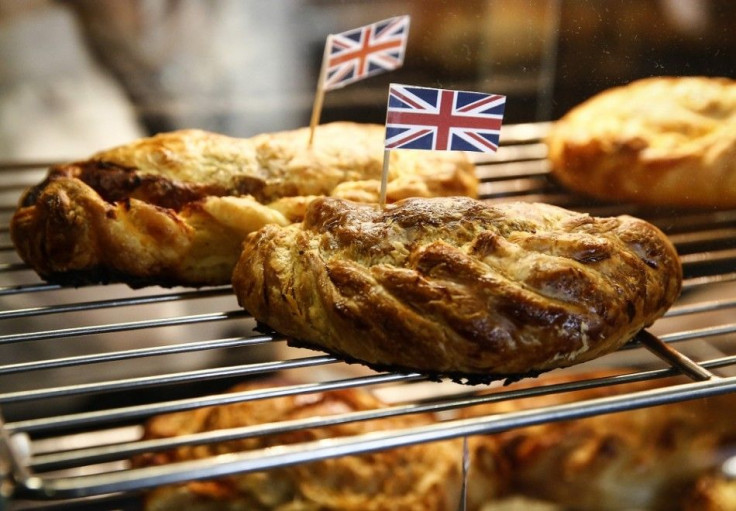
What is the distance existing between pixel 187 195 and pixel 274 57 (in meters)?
0.71

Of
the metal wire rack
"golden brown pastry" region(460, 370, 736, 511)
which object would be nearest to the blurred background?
the metal wire rack

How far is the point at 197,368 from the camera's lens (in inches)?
97.7

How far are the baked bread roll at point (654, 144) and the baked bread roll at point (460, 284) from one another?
68cm

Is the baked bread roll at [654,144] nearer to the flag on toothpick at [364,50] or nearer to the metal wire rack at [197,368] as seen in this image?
the metal wire rack at [197,368]

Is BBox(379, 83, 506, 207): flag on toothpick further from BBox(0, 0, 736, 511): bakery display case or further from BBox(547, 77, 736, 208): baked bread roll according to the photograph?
BBox(547, 77, 736, 208): baked bread roll

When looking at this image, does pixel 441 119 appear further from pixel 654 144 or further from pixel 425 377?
pixel 654 144

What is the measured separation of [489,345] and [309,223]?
544 millimetres

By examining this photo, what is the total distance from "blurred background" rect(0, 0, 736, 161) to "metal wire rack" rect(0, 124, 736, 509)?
0.28 m

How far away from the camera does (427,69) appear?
7.70 feet

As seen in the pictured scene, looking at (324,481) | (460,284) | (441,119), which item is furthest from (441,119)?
(324,481)

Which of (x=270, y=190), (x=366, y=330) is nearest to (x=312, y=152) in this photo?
(x=270, y=190)

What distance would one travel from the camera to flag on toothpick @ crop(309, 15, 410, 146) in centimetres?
214

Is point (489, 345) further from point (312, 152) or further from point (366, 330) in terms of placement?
point (312, 152)

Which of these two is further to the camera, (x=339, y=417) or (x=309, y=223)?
(x=309, y=223)
